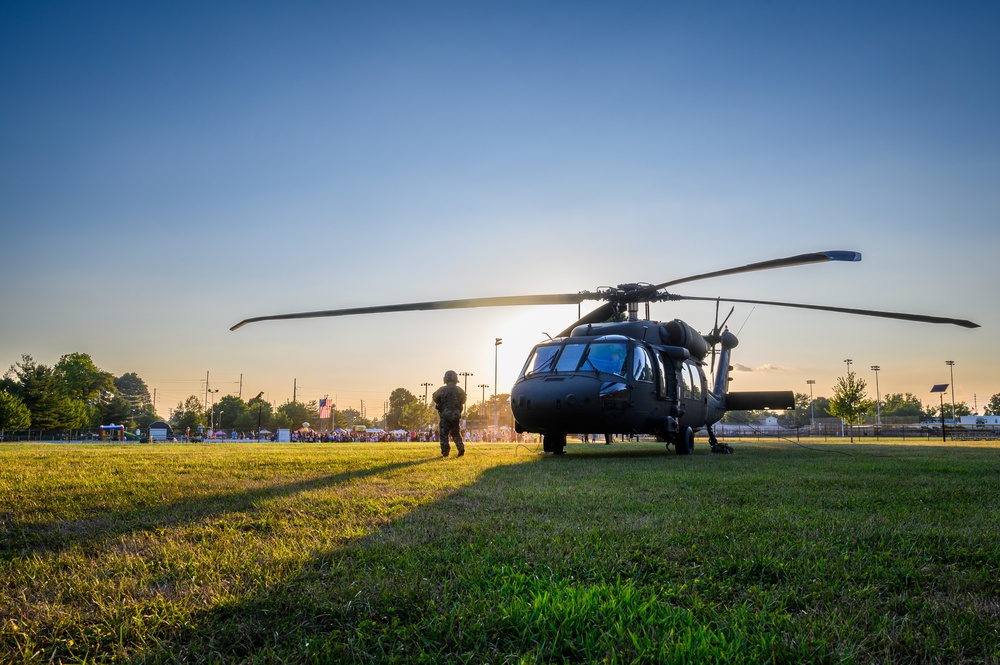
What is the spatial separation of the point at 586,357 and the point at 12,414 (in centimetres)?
7624

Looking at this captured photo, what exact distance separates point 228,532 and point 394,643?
215 cm

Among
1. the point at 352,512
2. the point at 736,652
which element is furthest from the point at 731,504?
the point at 736,652

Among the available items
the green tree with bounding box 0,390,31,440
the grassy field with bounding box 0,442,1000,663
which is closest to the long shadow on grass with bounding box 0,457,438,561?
the grassy field with bounding box 0,442,1000,663

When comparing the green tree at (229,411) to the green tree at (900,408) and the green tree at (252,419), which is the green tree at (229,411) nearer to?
the green tree at (252,419)

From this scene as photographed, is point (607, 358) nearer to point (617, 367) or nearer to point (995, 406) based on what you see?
point (617, 367)

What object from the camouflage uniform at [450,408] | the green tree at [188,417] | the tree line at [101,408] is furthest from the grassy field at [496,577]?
the green tree at [188,417]

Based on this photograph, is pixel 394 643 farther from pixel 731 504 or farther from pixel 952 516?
pixel 952 516

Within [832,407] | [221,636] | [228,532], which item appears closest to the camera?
[221,636]

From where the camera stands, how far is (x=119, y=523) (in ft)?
13.3

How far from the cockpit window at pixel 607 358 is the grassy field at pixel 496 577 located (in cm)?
592

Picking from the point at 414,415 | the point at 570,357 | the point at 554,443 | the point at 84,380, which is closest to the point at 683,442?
the point at 554,443

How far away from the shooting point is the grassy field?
2041 mm

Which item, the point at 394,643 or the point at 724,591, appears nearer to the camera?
the point at 394,643

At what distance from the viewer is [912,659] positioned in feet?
6.50
